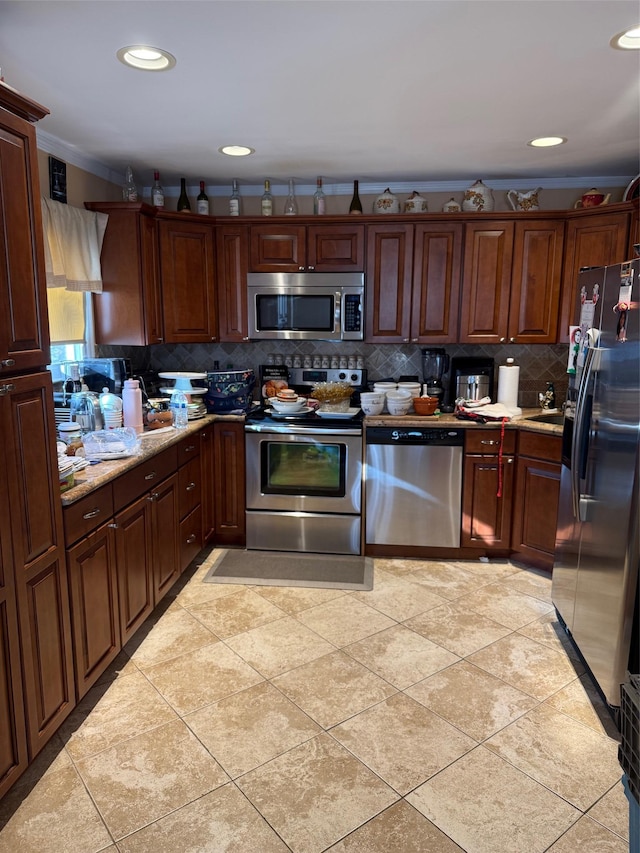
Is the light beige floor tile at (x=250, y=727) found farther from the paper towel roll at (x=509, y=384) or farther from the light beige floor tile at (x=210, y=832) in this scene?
the paper towel roll at (x=509, y=384)

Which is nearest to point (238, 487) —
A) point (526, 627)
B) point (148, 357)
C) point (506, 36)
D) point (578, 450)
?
point (148, 357)

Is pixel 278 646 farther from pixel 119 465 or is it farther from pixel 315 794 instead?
pixel 119 465

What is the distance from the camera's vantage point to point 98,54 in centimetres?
219

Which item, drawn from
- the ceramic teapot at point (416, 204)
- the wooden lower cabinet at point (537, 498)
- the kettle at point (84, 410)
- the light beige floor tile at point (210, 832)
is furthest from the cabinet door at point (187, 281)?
the light beige floor tile at point (210, 832)

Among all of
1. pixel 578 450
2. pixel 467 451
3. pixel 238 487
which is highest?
pixel 578 450

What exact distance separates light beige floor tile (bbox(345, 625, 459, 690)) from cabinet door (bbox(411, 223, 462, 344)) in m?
1.98

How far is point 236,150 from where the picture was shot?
11.0 ft

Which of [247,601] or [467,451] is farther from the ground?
[467,451]

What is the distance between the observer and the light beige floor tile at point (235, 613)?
2965mm

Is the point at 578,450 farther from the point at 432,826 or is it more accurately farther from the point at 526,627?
the point at 432,826

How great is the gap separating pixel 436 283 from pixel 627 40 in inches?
75.7

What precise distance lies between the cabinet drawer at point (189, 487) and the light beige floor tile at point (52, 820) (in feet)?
5.11

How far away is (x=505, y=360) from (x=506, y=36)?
2439mm

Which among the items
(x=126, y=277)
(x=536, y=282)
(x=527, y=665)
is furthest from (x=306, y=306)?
(x=527, y=665)
